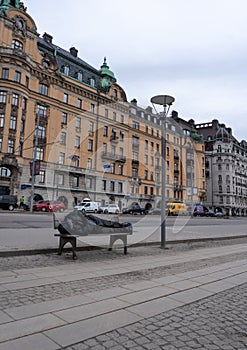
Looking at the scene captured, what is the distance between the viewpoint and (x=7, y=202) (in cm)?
3425

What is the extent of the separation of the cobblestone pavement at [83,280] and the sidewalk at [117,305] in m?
0.02

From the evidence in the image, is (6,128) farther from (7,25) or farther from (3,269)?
(3,269)

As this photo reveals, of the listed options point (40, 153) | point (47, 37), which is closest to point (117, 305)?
point (40, 153)

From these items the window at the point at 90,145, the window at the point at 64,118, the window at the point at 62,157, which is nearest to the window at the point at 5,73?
the window at the point at 64,118

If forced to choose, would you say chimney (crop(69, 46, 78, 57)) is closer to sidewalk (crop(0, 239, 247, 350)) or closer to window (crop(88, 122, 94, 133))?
window (crop(88, 122, 94, 133))

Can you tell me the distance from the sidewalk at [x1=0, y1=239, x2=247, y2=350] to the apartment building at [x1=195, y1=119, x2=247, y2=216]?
3692 inches

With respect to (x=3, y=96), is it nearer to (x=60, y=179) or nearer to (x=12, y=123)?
(x=12, y=123)

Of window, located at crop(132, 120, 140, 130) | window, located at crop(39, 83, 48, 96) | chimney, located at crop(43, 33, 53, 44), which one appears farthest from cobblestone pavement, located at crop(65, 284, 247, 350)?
chimney, located at crop(43, 33, 53, 44)

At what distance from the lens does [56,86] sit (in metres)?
46.7

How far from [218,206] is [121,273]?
9427cm

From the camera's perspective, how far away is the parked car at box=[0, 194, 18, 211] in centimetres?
3403

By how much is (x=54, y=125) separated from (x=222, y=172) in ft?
223

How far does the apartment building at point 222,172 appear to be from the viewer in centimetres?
9674

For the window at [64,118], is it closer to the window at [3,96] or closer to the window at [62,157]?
the window at [62,157]
